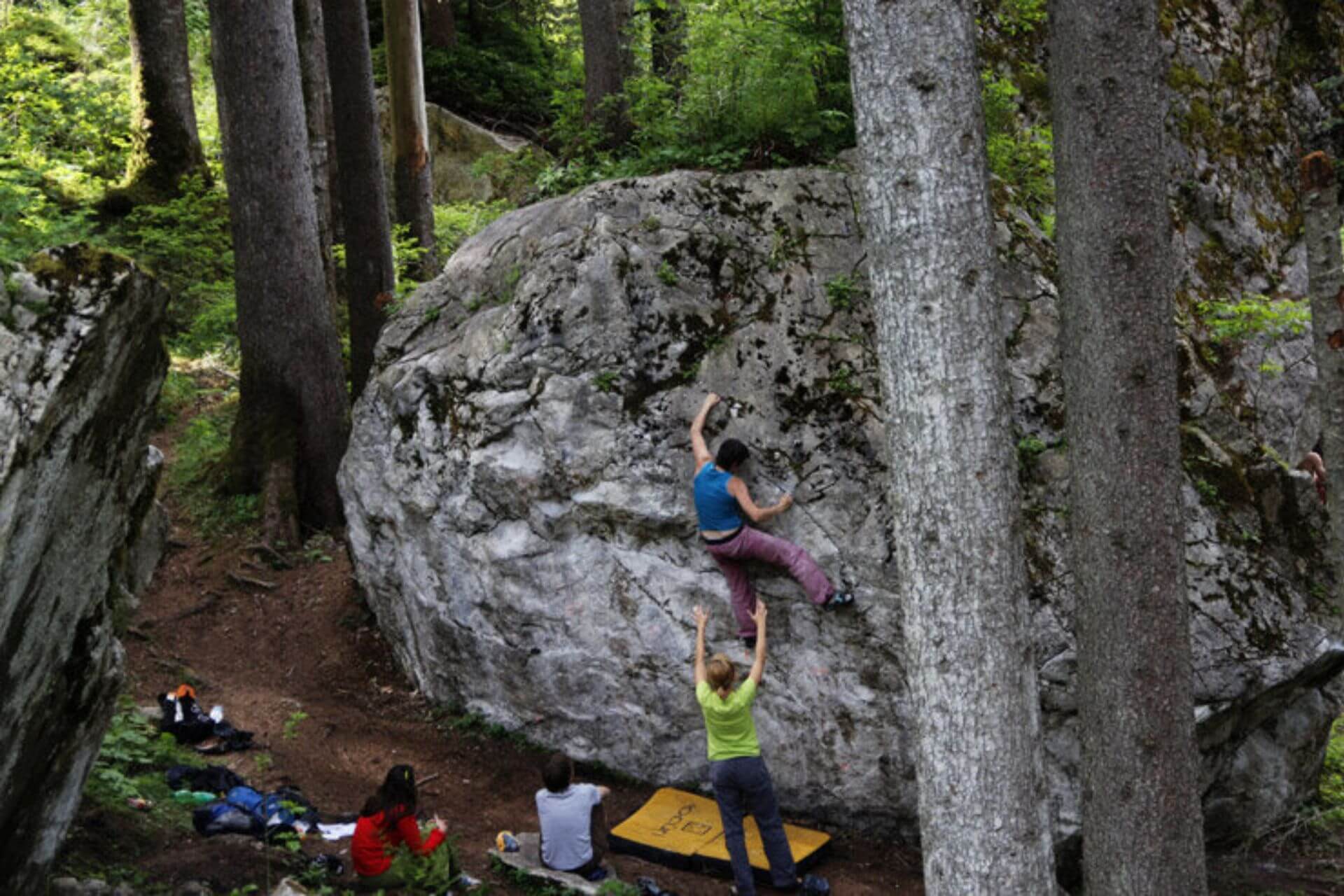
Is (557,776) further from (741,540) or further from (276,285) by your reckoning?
(276,285)

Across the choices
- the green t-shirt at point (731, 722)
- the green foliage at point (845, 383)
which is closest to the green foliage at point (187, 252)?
the green foliage at point (845, 383)

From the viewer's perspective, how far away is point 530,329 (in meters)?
8.97

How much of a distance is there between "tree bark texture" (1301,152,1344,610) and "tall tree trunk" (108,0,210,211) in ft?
48.7

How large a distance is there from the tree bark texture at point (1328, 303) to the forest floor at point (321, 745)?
300cm

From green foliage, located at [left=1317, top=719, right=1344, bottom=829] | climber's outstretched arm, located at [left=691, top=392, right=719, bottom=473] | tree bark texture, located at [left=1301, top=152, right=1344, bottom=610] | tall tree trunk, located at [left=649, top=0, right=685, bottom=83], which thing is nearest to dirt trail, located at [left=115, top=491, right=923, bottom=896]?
climber's outstretched arm, located at [left=691, top=392, right=719, bottom=473]

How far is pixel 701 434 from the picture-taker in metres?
8.27

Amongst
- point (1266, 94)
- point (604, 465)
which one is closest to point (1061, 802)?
point (604, 465)

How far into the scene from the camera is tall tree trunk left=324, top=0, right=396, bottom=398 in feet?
42.5

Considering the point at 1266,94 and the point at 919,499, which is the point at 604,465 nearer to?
the point at 919,499

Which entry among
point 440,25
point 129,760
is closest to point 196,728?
point 129,760

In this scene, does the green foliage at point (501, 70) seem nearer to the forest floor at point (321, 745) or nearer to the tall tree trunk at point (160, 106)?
the tall tree trunk at point (160, 106)

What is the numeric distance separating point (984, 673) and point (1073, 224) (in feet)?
8.61

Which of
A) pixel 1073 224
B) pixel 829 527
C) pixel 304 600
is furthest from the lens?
pixel 304 600

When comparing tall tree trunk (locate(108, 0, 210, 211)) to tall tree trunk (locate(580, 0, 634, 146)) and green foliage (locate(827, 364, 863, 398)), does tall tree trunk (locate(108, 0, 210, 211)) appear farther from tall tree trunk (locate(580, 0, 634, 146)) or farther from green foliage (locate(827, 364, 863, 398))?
green foliage (locate(827, 364, 863, 398))
